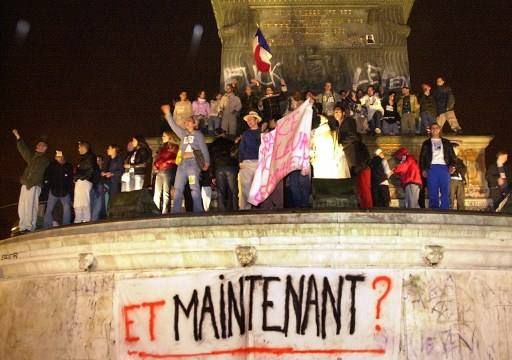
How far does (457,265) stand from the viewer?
32.2 ft

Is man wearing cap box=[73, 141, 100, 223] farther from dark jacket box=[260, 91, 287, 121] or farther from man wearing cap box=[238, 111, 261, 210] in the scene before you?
dark jacket box=[260, 91, 287, 121]

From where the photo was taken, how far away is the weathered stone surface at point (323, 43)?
2205cm

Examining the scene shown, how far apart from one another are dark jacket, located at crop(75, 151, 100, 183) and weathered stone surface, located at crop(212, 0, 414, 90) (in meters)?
9.09

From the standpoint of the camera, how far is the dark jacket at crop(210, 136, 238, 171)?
12633 millimetres

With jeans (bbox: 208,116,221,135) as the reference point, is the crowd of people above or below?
below

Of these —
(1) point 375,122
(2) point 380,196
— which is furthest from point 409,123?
(2) point 380,196

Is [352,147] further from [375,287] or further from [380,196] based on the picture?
[375,287]

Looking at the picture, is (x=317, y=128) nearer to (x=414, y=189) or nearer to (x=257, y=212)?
(x=414, y=189)

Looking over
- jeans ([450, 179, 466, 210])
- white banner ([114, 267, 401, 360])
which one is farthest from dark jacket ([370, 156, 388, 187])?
white banner ([114, 267, 401, 360])

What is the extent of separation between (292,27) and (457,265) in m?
13.8

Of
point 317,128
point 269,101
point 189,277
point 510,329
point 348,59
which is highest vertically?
point 348,59

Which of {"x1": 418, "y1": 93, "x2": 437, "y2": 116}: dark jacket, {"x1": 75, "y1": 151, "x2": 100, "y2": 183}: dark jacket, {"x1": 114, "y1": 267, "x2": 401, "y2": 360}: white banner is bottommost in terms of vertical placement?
{"x1": 114, "y1": 267, "x2": 401, "y2": 360}: white banner

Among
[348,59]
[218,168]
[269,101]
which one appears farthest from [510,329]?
[348,59]

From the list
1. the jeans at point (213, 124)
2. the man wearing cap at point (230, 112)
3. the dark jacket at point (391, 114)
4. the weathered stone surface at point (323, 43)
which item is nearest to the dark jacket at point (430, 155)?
the dark jacket at point (391, 114)
